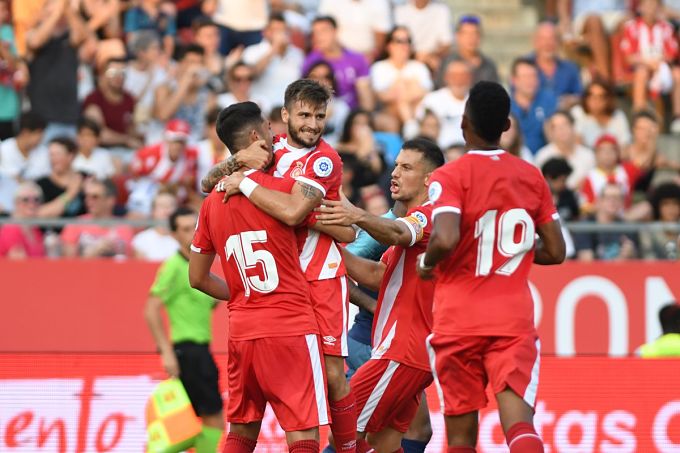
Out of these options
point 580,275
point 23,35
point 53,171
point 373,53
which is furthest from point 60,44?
point 580,275

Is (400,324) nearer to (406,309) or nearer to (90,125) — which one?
(406,309)

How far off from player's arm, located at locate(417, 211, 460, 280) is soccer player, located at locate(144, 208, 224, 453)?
370cm

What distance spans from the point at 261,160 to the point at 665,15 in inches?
463

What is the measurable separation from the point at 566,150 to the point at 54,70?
5.83 metres

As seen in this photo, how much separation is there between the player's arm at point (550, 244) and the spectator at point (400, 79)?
28.5ft

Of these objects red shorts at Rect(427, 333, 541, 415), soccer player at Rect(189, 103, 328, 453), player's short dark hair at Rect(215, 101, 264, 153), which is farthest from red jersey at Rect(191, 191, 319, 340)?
red shorts at Rect(427, 333, 541, 415)

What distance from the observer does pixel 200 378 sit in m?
10.7

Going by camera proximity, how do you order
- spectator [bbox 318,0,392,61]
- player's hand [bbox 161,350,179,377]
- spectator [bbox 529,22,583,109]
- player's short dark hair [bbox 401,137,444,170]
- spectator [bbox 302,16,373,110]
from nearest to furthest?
1. player's short dark hair [bbox 401,137,444,170]
2. player's hand [bbox 161,350,179,377]
3. spectator [bbox 302,16,373,110]
4. spectator [bbox 529,22,583,109]
5. spectator [bbox 318,0,392,61]

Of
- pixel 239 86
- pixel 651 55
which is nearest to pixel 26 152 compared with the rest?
pixel 239 86

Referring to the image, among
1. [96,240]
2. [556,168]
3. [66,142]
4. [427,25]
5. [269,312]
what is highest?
[427,25]

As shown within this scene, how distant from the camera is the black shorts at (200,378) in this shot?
1054 cm

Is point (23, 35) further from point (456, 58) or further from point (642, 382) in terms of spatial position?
point (642, 382)

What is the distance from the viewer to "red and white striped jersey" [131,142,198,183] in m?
14.9

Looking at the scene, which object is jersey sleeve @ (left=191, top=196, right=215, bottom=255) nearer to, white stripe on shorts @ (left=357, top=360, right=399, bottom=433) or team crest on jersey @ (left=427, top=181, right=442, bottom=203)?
white stripe on shorts @ (left=357, top=360, right=399, bottom=433)
